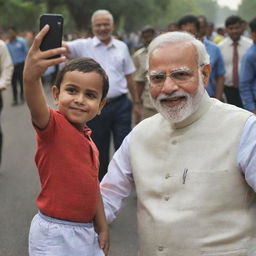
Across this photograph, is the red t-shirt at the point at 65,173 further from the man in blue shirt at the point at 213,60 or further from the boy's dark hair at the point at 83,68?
the man in blue shirt at the point at 213,60

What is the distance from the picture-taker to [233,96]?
7699 millimetres

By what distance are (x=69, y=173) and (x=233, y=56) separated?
219 inches

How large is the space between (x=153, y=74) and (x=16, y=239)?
9.15 feet

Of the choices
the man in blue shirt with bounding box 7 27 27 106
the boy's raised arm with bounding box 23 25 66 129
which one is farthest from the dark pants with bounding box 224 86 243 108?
the man in blue shirt with bounding box 7 27 27 106

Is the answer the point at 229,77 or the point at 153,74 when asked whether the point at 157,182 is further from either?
the point at 229,77

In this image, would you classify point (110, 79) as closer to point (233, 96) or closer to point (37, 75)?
point (233, 96)

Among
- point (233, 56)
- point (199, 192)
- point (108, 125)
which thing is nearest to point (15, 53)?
point (233, 56)

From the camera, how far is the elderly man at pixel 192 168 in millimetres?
2393

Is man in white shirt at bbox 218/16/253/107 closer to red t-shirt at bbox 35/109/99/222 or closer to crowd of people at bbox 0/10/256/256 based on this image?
crowd of people at bbox 0/10/256/256

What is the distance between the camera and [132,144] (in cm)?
268

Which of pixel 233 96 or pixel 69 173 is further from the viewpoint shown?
pixel 233 96

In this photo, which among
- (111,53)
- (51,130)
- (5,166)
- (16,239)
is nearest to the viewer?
(51,130)

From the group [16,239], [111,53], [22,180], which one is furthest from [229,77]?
[16,239]

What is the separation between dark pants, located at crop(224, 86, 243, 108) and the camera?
7633 millimetres
